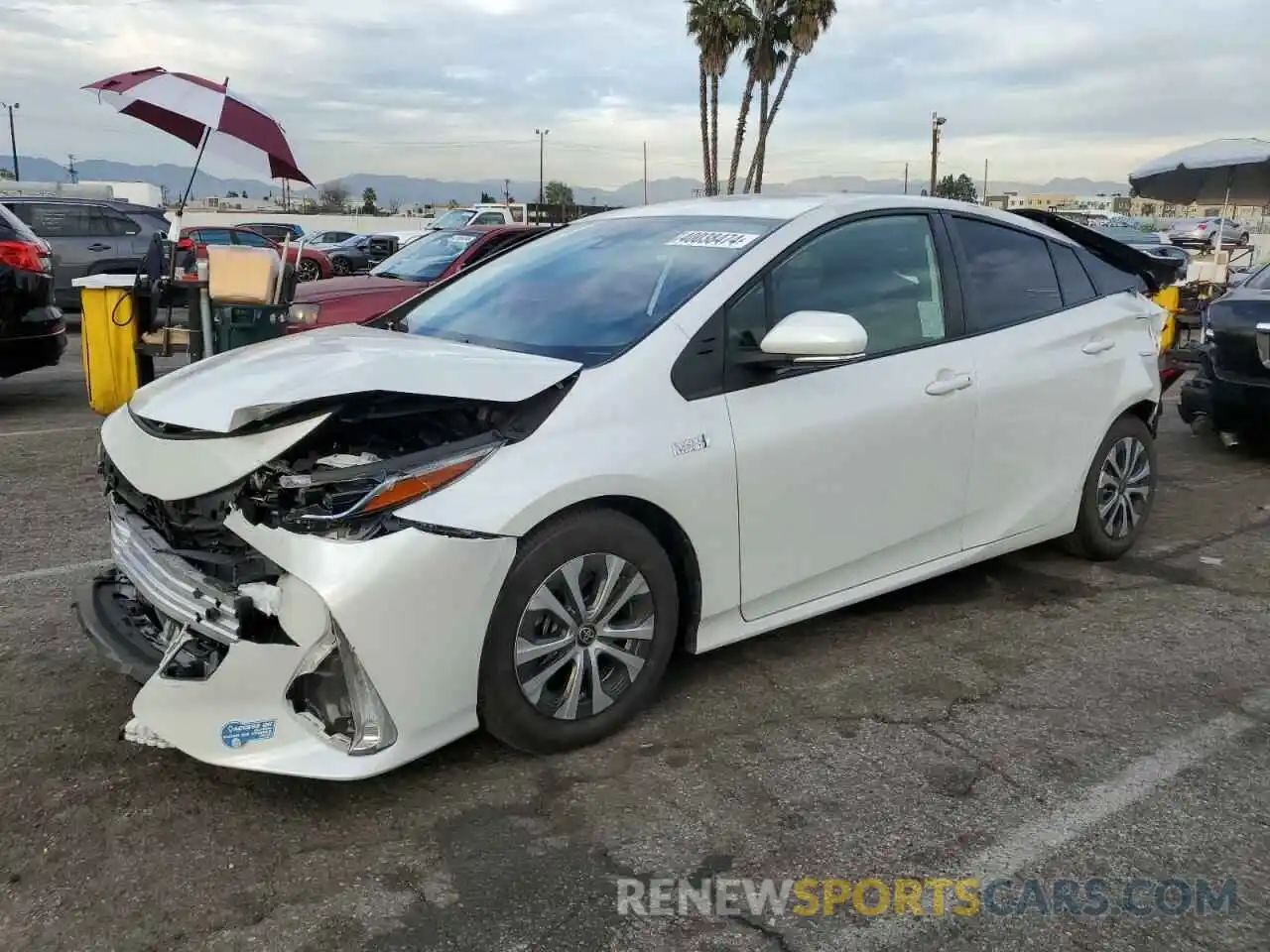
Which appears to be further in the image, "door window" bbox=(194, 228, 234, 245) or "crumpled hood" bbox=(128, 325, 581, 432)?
"door window" bbox=(194, 228, 234, 245)

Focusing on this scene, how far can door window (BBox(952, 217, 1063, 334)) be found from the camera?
4.16 metres

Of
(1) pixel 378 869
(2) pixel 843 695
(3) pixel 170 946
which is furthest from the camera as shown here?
(2) pixel 843 695

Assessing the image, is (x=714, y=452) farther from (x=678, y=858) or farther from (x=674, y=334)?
(x=678, y=858)

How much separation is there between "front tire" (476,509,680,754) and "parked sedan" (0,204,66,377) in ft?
21.4

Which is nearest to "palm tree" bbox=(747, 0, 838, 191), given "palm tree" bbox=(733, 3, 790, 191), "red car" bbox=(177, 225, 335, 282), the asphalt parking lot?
"palm tree" bbox=(733, 3, 790, 191)

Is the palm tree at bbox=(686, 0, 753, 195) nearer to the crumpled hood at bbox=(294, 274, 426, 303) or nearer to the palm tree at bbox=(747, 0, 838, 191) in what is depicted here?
the palm tree at bbox=(747, 0, 838, 191)

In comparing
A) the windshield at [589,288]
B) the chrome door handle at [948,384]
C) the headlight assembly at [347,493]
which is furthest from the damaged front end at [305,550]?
the chrome door handle at [948,384]

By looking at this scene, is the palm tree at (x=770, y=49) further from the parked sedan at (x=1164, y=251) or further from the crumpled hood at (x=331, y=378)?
the crumpled hood at (x=331, y=378)

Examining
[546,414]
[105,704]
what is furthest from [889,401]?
[105,704]

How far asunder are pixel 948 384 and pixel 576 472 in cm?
166

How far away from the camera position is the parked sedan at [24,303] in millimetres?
7645

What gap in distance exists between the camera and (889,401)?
145 inches

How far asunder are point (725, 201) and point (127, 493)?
2.38 metres

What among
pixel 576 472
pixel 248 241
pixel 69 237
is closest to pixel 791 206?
pixel 576 472
